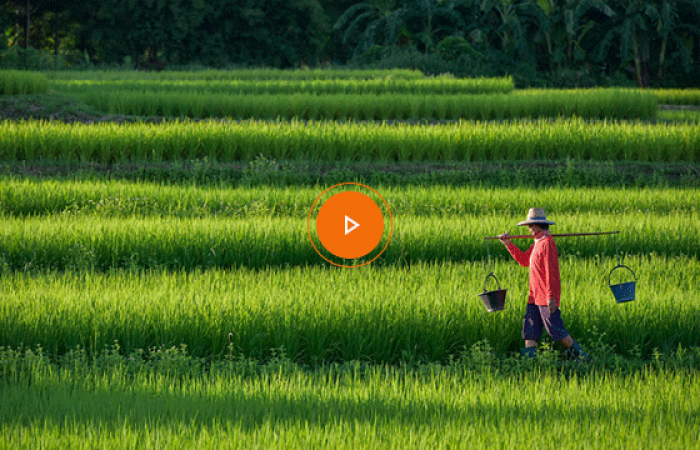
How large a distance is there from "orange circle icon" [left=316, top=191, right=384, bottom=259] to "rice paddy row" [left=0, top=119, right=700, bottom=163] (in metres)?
4.45

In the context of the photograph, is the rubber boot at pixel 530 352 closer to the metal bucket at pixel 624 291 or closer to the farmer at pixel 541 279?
the farmer at pixel 541 279

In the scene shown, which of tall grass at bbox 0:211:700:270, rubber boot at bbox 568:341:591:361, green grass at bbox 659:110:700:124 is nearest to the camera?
rubber boot at bbox 568:341:591:361

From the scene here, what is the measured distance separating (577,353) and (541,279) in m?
0.77

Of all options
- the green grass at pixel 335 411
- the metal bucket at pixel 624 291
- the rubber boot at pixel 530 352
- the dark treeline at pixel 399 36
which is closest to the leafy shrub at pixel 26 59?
the dark treeline at pixel 399 36

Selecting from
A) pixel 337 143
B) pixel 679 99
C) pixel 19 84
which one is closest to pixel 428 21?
pixel 679 99

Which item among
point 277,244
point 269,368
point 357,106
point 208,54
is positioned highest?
point 208,54

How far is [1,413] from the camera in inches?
133

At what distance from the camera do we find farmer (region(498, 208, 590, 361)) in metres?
3.90

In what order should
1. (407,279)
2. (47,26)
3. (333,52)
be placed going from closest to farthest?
(407,279) < (47,26) < (333,52)

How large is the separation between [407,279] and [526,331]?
147 cm

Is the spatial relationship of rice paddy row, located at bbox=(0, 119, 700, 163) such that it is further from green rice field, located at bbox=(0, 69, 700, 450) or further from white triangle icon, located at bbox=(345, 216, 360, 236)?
white triangle icon, located at bbox=(345, 216, 360, 236)

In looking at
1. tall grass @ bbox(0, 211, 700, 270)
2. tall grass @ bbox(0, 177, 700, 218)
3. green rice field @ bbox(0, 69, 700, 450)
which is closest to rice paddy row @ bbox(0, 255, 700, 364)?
green rice field @ bbox(0, 69, 700, 450)

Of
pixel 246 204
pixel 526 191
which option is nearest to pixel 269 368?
pixel 246 204

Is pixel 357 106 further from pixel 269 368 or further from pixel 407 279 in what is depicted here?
pixel 269 368
